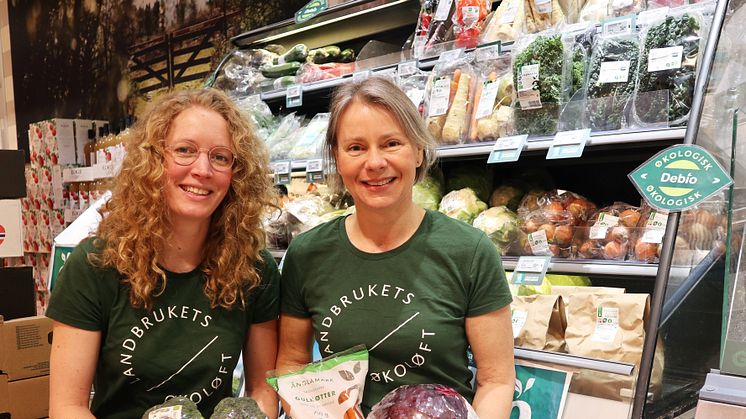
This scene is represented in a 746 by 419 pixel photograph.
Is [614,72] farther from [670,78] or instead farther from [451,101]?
[451,101]

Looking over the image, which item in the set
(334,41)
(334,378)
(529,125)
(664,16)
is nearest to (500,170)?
(529,125)

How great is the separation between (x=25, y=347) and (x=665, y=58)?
319 centimetres

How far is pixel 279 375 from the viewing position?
156cm

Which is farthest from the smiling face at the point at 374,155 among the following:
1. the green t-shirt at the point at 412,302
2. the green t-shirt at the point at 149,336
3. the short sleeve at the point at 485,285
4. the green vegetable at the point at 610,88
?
the green vegetable at the point at 610,88

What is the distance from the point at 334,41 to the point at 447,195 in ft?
4.71

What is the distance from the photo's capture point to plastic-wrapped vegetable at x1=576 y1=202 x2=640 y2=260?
2121mm

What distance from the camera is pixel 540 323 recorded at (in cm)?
198

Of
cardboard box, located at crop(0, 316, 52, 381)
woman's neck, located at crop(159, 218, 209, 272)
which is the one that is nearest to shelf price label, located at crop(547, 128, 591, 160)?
woman's neck, located at crop(159, 218, 209, 272)

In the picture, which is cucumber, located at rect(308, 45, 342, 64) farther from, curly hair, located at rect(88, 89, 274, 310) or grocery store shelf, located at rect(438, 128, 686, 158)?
curly hair, located at rect(88, 89, 274, 310)

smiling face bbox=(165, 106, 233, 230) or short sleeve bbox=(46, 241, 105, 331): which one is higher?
smiling face bbox=(165, 106, 233, 230)

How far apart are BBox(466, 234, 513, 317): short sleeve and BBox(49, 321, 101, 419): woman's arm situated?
3.22 ft

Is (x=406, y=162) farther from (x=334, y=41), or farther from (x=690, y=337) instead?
(x=334, y=41)

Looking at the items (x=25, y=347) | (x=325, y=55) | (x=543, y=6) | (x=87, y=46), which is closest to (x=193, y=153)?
(x=543, y=6)

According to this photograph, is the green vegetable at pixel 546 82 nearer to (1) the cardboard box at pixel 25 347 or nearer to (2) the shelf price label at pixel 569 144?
(2) the shelf price label at pixel 569 144
